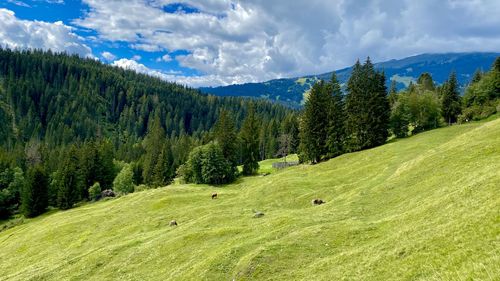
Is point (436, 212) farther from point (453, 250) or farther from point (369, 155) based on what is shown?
point (369, 155)

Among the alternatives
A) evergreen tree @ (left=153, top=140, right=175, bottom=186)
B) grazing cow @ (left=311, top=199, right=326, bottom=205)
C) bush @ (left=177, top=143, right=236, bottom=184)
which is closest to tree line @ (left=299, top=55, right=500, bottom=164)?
bush @ (left=177, top=143, right=236, bottom=184)

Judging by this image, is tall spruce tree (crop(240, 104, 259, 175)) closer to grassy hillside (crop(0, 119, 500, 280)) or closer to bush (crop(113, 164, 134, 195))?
bush (crop(113, 164, 134, 195))

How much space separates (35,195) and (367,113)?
10645 cm

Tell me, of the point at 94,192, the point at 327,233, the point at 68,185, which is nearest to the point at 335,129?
the point at 327,233

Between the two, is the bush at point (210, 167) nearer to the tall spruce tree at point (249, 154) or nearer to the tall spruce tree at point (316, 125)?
the tall spruce tree at point (249, 154)

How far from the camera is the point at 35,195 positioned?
115 meters

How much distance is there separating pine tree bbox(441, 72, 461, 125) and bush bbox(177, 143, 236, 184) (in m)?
67.9

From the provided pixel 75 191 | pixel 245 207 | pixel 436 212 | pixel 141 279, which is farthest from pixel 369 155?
pixel 75 191

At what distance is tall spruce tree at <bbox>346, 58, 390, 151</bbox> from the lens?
3403 inches

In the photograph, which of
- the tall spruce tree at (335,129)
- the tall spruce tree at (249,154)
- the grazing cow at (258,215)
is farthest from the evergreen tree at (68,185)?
the grazing cow at (258,215)

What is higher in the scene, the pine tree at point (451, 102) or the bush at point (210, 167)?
the pine tree at point (451, 102)

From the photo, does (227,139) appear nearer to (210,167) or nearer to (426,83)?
(210,167)

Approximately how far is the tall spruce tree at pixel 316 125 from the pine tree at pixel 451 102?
42.4 metres

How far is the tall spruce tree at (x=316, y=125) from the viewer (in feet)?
297
